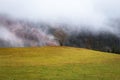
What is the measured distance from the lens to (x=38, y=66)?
16.9m

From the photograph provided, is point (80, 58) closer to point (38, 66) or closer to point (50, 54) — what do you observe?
point (50, 54)

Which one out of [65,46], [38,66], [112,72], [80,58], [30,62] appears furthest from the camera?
[65,46]

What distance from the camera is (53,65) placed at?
17328 millimetres

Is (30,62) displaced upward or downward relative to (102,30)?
downward

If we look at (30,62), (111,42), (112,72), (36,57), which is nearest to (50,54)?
(36,57)

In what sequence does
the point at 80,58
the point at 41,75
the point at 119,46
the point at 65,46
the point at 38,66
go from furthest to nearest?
1. the point at 119,46
2. the point at 65,46
3. the point at 80,58
4. the point at 38,66
5. the point at 41,75

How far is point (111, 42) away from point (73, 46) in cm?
565

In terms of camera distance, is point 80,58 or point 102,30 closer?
point 80,58

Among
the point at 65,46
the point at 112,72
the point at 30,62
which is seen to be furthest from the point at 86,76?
the point at 65,46

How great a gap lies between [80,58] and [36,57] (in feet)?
12.0

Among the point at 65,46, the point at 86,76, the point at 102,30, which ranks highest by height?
the point at 102,30

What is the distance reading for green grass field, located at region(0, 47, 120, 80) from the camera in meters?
14.1

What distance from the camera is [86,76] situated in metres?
14.2

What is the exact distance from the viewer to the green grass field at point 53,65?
1412cm
